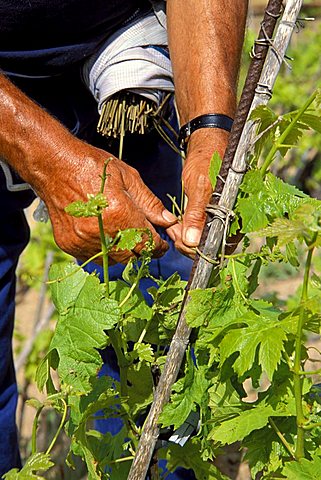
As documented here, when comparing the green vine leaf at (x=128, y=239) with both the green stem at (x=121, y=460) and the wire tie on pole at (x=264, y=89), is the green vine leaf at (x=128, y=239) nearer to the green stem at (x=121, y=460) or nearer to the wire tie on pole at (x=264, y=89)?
the wire tie on pole at (x=264, y=89)

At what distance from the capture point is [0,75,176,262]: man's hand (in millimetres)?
1597

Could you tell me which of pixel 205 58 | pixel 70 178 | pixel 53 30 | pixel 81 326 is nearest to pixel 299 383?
pixel 81 326

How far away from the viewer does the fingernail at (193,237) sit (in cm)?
159

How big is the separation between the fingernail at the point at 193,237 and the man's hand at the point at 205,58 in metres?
0.23

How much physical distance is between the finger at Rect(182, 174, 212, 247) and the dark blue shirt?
0.61 meters

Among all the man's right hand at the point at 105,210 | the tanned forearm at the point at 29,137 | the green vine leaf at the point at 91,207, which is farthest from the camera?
the tanned forearm at the point at 29,137

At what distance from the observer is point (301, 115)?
1.32 meters

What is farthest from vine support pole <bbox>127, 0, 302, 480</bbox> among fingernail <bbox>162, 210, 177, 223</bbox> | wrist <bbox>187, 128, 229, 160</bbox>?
wrist <bbox>187, 128, 229, 160</bbox>

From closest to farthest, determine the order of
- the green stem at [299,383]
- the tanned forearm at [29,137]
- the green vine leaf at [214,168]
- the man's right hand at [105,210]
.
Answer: the green stem at [299,383] → the green vine leaf at [214,168] → the man's right hand at [105,210] → the tanned forearm at [29,137]

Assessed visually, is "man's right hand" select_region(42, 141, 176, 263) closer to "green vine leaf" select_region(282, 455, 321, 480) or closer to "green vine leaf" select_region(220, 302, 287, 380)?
"green vine leaf" select_region(220, 302, 287, 380)

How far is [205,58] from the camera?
6.43 ft

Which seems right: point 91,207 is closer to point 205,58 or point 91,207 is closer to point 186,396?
point 186,396

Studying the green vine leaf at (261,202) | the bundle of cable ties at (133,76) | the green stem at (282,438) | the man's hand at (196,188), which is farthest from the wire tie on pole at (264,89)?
A: the bundle of cable ties at (133,76)

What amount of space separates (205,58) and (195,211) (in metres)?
0.49
